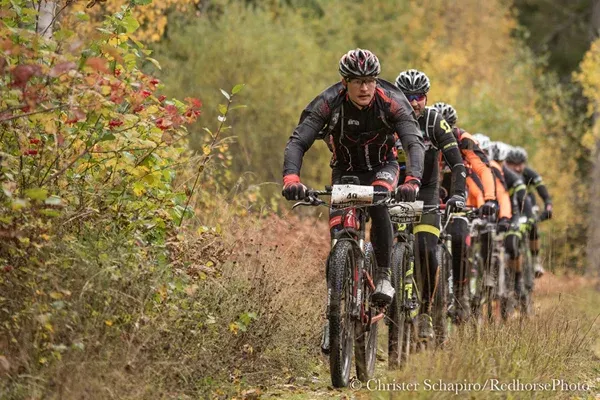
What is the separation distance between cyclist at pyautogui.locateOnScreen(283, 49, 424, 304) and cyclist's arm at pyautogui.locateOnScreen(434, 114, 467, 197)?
1.58 metres

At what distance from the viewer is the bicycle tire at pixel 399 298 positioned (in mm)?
9292

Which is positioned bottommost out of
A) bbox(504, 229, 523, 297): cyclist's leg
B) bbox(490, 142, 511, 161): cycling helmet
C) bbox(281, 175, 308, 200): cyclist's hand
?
bbox(281, 175, 308, 200): cyclist's hand

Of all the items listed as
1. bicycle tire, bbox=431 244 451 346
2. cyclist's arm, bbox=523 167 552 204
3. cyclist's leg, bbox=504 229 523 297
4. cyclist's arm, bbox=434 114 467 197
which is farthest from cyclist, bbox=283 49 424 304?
cyclist's arm, bbox=523 167 552 204

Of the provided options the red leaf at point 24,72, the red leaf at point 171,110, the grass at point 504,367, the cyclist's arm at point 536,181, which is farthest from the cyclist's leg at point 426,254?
the cyclist's arm at point 536,181

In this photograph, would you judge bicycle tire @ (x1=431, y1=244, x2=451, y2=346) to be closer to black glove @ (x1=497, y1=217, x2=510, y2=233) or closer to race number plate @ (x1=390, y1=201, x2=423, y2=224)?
race number plate @ (x1=390, y1=201, x2=423, y2=224)

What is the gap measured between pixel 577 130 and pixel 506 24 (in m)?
9.87

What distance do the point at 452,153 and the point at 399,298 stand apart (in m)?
1.57

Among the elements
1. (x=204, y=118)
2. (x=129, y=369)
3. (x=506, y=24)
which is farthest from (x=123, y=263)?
(x=506, y=24)

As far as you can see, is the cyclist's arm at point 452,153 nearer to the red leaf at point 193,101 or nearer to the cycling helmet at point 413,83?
the cycling helmet at point 413,83

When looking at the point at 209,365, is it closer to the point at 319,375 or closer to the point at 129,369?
the point at 129,369

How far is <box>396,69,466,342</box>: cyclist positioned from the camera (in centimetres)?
1019

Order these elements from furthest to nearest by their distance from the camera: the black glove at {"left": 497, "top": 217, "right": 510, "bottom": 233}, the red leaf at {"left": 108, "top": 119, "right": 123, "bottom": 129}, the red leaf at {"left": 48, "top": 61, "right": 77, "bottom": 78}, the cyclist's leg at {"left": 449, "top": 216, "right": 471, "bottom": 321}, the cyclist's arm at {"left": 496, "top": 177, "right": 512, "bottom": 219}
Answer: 1. the cyclist's arm at {"left": 496, "top": 177, "right": 512, "bottom": 219}
2. the black glove at {"left": 497, "top": 217, "right": 510, "bottom": 233}
3. the cyclist's leg at {"left": 449, "top": 216, "right": 471, "bottom": 321}
4. the red leaf at {"left": 108, "top": 119, "right": 123, "bottom": 129}
5. the red leaf at {"left": 48, "top": 61, "right": 77, "bottom": 78}

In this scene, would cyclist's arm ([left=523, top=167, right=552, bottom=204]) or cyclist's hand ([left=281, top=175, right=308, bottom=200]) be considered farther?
cyclist's arm ([left=523, top=167, right=552, bottom=204])

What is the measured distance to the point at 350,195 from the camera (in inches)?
320
